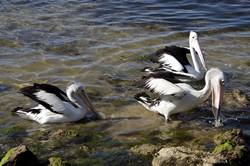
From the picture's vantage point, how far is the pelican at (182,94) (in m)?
6.44

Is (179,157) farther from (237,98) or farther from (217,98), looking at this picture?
(237,98)

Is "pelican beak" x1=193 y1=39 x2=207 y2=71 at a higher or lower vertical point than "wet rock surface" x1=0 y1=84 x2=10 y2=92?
higher

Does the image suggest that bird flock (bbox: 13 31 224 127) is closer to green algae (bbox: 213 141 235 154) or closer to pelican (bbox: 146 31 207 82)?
pelican (bbox: 146 31 207 82)

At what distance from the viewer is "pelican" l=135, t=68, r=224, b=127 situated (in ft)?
21.1

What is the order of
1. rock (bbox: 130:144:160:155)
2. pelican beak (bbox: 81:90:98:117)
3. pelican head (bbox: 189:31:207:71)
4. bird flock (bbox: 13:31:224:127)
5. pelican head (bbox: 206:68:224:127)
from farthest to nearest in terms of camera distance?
pelican head (bbox: 189:31:207:71), pelican beak (bbox: 81:90:98:117), bird flock (bbox: 13:31:224:127), pelican head (bbox: 206:68:224:127), rock (bbox: 130:144:160:155)

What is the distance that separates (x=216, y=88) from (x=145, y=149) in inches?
51.1

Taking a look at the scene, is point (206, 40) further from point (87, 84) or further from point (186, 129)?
point (186, 129)

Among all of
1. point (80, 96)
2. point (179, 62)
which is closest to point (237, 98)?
point (179, 62)

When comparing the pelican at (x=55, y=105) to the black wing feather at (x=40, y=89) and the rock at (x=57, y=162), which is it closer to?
the black wing feather at (x=40, y=89)

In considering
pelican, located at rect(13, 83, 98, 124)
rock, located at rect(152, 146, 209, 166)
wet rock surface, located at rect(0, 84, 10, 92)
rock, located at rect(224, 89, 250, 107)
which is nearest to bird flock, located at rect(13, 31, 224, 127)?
pelican, located at rect(13, 83, 98, 124)

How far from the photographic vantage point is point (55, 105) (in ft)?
22.5

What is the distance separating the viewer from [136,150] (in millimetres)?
5797

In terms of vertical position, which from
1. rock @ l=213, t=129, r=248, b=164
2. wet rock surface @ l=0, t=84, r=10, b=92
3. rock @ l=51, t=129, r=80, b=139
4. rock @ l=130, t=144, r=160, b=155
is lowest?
rock @ l=51, t=129, r=80, b=139

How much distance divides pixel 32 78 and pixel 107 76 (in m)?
1.24
